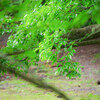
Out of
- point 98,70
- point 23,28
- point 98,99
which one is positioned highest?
point 23,28

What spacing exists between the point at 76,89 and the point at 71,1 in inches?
130

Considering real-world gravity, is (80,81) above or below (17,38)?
below

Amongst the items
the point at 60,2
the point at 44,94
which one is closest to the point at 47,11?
the point at 60,2

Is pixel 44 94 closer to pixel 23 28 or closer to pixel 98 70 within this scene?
pixel 23 28

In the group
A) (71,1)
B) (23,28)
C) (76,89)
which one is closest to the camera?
(71,1)

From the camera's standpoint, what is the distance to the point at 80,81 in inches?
277

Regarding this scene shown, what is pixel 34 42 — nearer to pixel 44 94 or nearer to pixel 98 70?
pixel 44 94

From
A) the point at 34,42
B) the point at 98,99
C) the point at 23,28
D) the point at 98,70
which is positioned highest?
the point at 23,28

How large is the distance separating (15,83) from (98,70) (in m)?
4.01

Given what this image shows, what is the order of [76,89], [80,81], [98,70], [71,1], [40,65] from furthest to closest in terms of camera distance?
[40,65] → [98,70] → [80,81] → [76,89] → [71,1]

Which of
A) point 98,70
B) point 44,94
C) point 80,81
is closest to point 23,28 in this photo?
point 44,94

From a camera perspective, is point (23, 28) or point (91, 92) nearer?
point (23, 28)

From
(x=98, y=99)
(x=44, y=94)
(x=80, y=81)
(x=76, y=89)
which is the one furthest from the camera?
(x=80, y=81)

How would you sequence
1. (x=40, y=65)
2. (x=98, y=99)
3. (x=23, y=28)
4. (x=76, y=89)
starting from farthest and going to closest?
1. (x=40, y=65)
2. (x=76, y=89)
3. (x=98, y=99)
4. (x=23, y=28)
